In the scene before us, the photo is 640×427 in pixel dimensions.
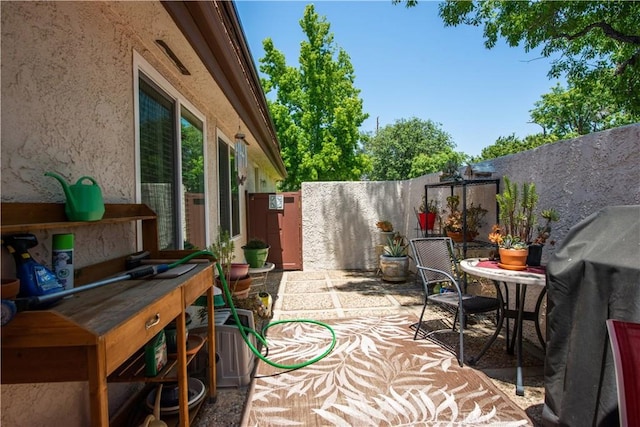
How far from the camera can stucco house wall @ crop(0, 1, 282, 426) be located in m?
1.33

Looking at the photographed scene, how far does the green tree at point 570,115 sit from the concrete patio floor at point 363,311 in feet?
57.2

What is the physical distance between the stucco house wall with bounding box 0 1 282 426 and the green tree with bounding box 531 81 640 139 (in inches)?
814

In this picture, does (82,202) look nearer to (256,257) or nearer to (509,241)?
(509,241)

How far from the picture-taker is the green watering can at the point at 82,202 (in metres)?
1.49

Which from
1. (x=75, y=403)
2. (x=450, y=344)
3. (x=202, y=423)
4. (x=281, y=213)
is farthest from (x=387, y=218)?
(x=75, y=403)

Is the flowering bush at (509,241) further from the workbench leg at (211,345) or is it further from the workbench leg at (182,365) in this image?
the workbench leg at (182,365)

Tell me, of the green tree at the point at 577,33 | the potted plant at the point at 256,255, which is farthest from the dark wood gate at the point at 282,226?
the green tree at the point at 577,33

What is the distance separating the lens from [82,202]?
152cm

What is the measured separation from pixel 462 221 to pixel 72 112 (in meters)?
4.42

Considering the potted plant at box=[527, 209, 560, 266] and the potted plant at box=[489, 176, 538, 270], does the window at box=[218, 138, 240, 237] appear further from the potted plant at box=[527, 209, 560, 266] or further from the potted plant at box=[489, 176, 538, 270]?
the potted plant at box=[527, 209, 560, 266]

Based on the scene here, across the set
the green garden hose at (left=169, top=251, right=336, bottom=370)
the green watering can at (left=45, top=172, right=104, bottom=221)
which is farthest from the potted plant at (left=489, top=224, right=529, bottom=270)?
the green watering can at (left=45, top=172, right=104, bottom=221)

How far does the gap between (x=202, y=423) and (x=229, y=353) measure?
1.80 ft

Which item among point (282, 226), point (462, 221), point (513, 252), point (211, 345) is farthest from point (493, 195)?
point (282, 226)

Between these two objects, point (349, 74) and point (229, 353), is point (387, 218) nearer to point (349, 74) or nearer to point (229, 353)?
point (229, 353)
